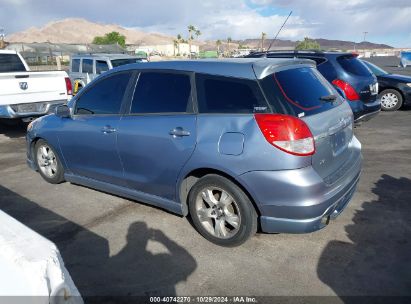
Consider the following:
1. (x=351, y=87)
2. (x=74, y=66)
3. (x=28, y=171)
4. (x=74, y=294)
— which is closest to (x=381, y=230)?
(x=74, y=294)

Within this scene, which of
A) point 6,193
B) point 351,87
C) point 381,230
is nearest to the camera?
point 381,230

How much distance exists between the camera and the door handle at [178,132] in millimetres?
3665

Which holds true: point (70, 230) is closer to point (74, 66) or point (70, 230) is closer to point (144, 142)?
point (144, 142)

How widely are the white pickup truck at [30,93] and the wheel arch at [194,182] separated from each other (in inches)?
221

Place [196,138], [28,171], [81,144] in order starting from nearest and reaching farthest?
1. [196,138]
2. [81,144]
3. [28,171]

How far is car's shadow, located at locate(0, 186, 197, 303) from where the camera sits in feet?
10.2

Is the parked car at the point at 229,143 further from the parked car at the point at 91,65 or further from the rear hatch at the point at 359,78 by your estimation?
the parked car at the point at 91,65

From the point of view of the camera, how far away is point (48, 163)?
5527 mm

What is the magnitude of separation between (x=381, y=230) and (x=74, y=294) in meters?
3.23

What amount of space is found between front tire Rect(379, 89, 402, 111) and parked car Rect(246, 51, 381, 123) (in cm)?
351

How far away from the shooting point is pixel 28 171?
20.4 feet

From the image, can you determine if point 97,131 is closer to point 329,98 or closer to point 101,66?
point 329,98

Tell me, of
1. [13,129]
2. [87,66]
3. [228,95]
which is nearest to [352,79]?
[228,95]

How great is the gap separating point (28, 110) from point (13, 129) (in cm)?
196
